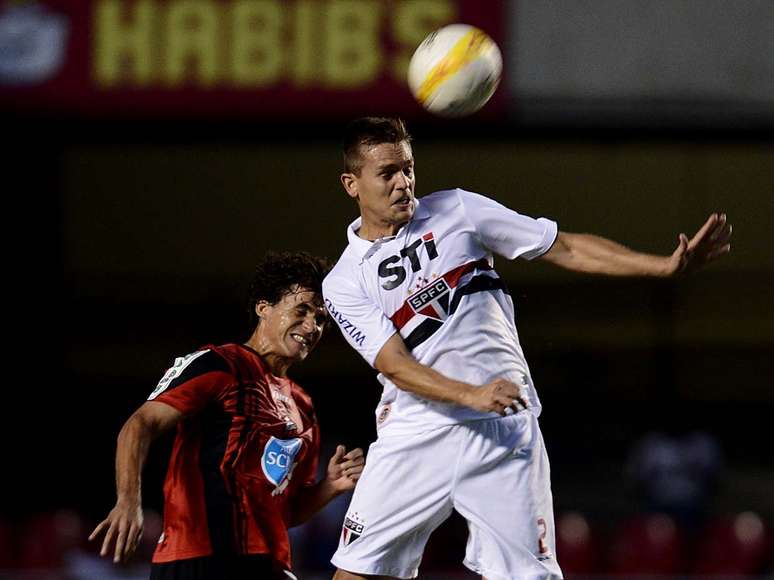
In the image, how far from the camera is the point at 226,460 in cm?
485

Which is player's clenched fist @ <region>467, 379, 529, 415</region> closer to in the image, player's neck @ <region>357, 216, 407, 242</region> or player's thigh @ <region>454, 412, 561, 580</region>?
player's thigh @ <region>454, 412, 561, 580</region>

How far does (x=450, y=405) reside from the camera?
4.84m

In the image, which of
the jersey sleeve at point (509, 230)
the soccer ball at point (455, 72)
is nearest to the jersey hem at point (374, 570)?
the jersey sleeve at point (509, 230)

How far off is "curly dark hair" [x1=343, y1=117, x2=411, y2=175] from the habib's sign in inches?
204

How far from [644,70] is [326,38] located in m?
2.38

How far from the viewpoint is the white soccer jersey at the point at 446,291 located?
15.7 feet

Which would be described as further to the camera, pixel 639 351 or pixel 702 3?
pixel 639 351

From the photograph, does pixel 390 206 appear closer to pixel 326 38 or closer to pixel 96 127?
pixel 326 38

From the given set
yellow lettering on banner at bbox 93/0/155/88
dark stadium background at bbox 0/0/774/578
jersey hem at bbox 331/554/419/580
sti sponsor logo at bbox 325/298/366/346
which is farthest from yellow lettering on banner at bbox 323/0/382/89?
jersey hem at bbox 331/554/419/580

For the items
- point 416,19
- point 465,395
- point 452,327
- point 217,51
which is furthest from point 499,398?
point 217,51

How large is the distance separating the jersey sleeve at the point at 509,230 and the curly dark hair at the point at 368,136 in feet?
1.08

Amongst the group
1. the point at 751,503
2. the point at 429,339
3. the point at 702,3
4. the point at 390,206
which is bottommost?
the point at 751,503

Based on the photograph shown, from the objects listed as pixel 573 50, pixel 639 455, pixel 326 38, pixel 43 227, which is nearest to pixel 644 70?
pixel 573 50

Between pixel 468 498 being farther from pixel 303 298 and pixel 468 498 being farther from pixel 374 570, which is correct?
pixel 303 298
